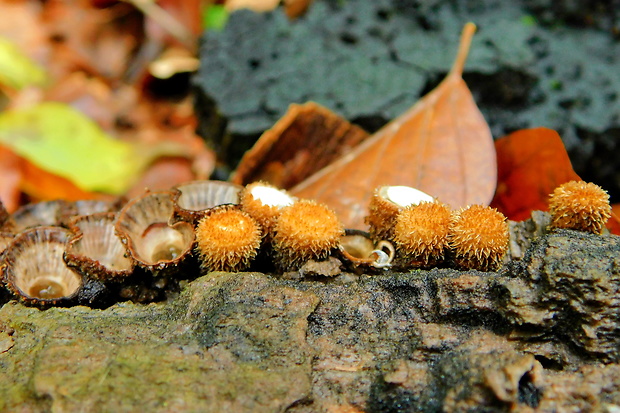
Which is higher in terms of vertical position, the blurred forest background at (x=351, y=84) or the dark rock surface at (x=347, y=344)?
the blurred forest background at (x=351, y=84)

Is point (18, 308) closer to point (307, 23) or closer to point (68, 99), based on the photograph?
point (307, 23)

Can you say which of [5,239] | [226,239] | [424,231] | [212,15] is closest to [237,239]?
[226,239]

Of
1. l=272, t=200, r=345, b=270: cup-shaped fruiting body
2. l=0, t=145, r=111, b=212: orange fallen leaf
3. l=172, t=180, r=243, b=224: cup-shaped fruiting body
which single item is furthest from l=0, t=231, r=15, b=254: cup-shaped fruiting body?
l=0, t=145, r=111, b=212: orange fallen leaf

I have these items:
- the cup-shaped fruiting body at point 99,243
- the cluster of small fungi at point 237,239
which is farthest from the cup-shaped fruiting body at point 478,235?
the cup-shaped fruiting body at point 99,243

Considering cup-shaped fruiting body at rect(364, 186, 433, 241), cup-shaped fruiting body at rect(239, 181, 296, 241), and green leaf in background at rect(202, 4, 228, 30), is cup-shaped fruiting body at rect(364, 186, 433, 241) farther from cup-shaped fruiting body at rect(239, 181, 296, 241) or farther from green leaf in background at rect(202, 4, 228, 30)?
green leaf in background at rect(202, 4, 228, 30)

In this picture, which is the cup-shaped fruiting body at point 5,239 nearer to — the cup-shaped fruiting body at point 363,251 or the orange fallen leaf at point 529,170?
the cup-shaped fruiting body at point 363,251

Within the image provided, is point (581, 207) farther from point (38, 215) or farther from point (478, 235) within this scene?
point (38, 215)
